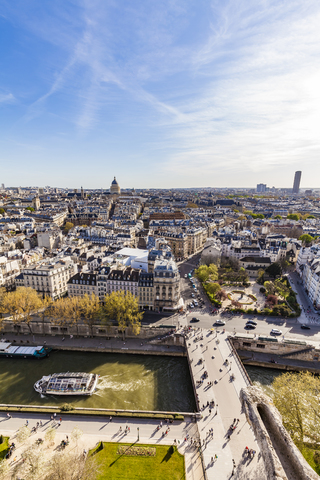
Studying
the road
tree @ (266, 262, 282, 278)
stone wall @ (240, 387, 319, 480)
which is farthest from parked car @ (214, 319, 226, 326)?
tree @ (266, 262, 282, 278)

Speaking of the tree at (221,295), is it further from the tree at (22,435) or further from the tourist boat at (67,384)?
the tree at (22,435)

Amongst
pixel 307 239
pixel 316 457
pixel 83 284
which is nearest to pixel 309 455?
pixel 316 457

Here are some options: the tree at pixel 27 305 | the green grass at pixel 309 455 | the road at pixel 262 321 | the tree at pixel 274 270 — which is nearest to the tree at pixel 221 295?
the road at pixel 262 321

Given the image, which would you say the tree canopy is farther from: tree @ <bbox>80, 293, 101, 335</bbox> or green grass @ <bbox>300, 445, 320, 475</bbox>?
green grass @ <bbox>300, 445, 320, 475</bbox>

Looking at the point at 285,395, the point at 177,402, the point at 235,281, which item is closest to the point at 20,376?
the point at 177,402

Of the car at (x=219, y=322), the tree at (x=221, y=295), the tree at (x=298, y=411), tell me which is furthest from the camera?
the tree at (x=221, y=295)

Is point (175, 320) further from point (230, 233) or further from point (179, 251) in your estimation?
point (230, 233)

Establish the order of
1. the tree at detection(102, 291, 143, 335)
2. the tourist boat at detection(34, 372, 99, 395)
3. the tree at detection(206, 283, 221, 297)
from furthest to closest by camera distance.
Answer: the tree at detection(206, 283, 221, 297) → the tree at detection(102, 291, 143, 335) → the tourist boat at detection(34, 372, 99, 395)
